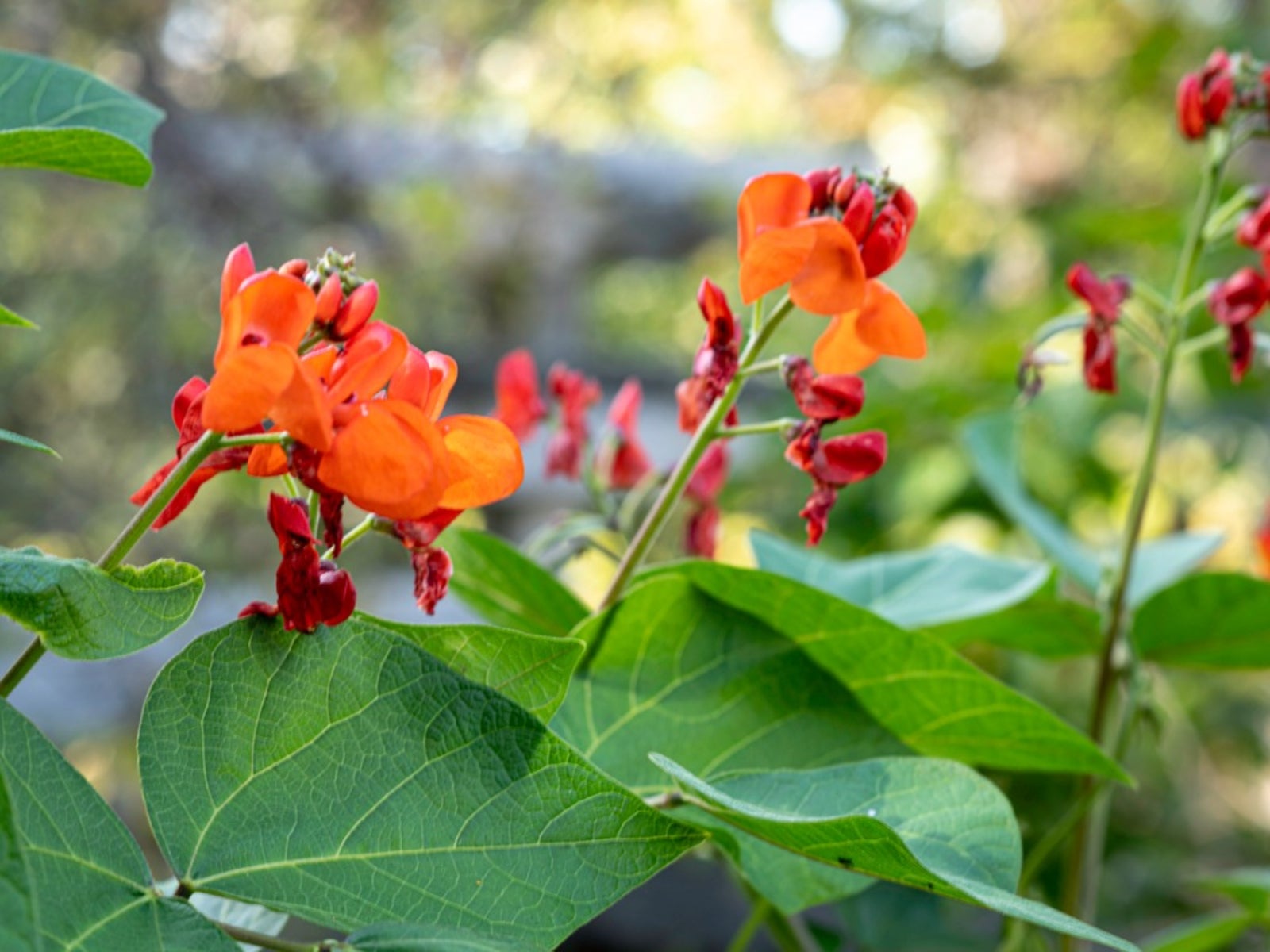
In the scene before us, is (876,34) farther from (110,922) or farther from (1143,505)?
(110,922)

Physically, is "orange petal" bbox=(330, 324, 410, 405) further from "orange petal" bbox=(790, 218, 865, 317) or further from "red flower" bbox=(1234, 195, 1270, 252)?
"red flower" bbox=(1234, 195, 1270, 252)

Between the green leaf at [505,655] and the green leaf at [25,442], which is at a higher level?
the green leaf at [25,442]

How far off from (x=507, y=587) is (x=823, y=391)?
0.73ft

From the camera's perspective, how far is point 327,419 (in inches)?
15.3

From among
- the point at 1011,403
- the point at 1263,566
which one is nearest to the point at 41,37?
the point at 1011,403

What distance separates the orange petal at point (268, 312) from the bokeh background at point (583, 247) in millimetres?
823

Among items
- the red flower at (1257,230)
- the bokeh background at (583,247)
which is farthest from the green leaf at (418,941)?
the bokeh background at (583,247)

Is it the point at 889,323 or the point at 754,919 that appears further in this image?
the point at 754,919

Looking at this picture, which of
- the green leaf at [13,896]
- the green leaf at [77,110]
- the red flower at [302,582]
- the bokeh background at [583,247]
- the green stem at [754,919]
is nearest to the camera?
the green leaf at [13,896]

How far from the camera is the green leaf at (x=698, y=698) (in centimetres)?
54

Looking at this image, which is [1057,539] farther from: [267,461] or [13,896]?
[13,896]

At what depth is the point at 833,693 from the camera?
0.55 m

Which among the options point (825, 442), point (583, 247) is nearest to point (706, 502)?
point (825, 442)

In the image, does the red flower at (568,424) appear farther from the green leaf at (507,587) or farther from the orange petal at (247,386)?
the orange petal at (247,386)
